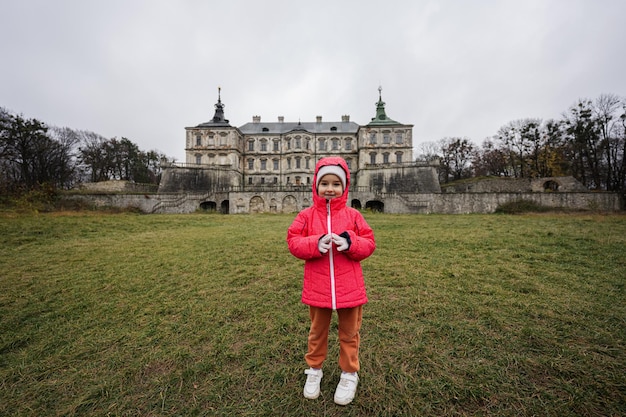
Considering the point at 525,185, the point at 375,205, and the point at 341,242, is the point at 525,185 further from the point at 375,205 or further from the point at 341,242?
the point at 341,242

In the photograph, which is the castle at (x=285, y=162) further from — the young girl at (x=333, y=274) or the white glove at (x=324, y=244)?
the white glove at (x=324, y=244)

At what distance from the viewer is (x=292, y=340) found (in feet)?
9.63

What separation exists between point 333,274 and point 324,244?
33cm

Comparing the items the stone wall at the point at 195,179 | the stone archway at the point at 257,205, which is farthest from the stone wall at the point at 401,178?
the stone wall at the point at 195,179

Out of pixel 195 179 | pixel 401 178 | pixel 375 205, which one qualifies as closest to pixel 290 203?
pixel 375 205

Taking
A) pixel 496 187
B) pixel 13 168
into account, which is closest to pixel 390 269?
pixel 496 187

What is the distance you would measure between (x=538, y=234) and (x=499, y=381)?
958 centimetres

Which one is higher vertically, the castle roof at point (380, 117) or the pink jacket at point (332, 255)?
the castle roof at point (380, 117)

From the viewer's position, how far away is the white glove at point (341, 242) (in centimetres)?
213

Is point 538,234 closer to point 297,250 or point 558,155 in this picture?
point 297,250

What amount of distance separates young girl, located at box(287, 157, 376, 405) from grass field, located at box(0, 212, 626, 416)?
220mm

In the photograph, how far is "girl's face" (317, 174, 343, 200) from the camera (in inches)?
94.3

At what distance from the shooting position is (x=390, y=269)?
5.55 m

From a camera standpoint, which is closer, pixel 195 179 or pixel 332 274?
pixel 332 274
